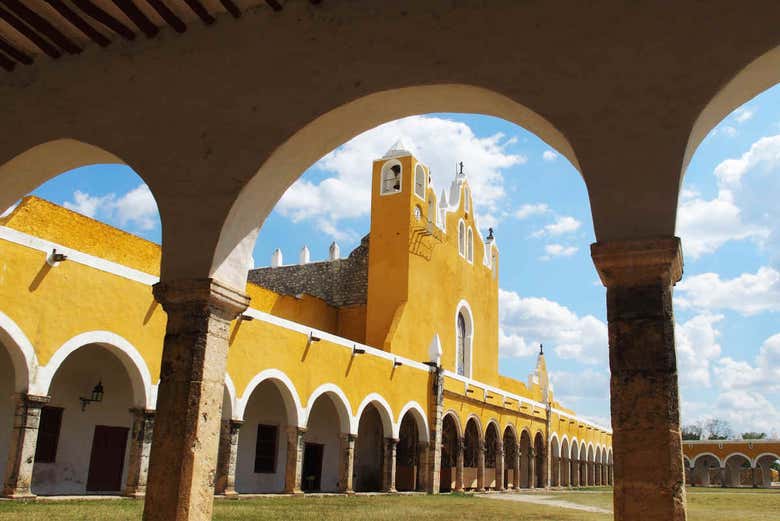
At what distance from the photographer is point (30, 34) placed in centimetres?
529

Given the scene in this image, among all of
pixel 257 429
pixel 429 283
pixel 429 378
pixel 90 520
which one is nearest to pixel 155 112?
pixel 90 520

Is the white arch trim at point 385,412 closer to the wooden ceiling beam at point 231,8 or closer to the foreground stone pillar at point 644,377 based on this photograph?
the wooden ceiling beam at point 231,8

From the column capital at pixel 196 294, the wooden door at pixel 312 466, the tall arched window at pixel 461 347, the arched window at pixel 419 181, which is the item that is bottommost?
the wooden door at pixel 312 466

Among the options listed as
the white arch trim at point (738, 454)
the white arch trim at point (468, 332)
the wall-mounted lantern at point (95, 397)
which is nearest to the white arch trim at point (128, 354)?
the wall-mounted lantern at point (95, 397)

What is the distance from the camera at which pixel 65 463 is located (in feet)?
42.1

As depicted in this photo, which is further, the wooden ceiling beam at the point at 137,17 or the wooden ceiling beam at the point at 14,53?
the wooden ceiling beam at the point at 14,53

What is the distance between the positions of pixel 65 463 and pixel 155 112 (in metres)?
9.72

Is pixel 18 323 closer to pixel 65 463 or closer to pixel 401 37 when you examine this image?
pixel 65 463

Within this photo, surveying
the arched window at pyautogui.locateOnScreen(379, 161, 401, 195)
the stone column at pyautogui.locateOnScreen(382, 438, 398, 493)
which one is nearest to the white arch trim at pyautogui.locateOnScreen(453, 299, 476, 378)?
the arched window at pyautogui.locateOnScreen(379, 161, 401, 195)

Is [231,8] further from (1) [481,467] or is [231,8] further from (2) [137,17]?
(1) [481,467]

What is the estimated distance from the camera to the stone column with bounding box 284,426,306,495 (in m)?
15.2

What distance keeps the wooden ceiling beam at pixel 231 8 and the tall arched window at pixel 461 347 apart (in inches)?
810

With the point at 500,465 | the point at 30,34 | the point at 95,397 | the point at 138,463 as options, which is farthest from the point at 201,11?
the point at 500,465

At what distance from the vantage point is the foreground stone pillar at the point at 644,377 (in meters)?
3.46
